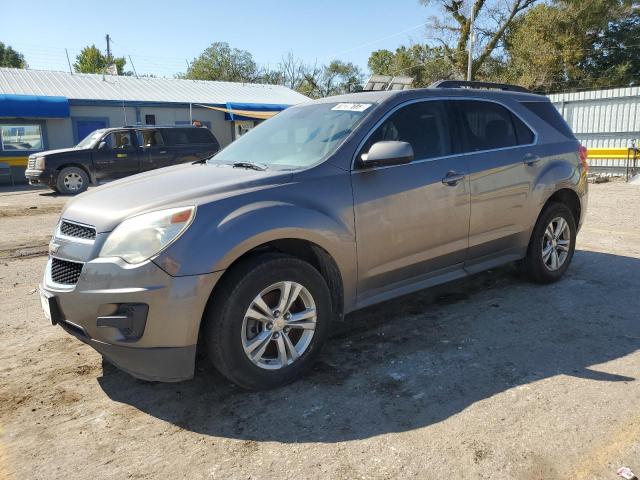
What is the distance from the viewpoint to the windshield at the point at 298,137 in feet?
12.3

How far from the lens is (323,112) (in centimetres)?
421

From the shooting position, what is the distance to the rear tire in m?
5.00

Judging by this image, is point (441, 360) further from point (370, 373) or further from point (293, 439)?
point (293, 439)

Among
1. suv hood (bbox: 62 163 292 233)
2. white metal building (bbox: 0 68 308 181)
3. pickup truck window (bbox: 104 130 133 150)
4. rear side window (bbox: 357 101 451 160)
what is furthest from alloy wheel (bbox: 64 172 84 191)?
rear side window (bbox: 357 101 451 160)

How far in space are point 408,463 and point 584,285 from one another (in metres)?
3.52

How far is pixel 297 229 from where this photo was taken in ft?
10.5

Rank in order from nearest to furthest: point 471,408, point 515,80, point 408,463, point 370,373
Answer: point 408,463 < point 471,408 < point 370,373 < point 515,80

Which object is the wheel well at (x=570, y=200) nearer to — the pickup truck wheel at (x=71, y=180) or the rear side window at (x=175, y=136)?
the rear side window at (x=175, y=136)

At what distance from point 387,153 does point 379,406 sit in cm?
160

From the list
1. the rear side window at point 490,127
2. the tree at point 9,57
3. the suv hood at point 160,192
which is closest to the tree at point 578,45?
the rear side window at point 490,127

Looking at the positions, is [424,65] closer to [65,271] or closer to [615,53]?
[615,53]

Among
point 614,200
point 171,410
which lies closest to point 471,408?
point 171,410

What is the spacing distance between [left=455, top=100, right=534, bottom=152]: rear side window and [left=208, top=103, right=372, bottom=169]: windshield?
3.36 feet

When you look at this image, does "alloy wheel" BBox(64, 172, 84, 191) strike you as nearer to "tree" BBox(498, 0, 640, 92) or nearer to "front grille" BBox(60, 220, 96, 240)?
"front grille" BBox(60, 220, 96, 240)
